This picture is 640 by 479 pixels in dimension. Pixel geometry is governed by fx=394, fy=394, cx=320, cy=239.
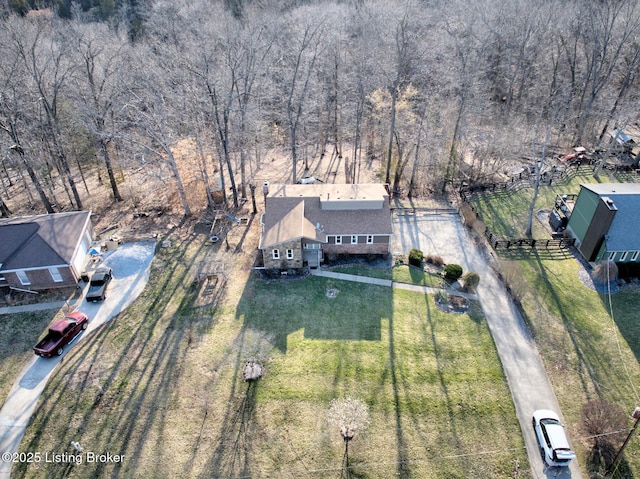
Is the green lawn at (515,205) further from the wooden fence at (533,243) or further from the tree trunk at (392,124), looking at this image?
the tree trunk at (392,124)

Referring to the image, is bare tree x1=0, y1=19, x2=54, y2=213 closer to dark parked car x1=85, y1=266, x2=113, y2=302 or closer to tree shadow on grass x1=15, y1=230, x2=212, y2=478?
dark parked car x1=85, y1=266, x2=113, y2=302

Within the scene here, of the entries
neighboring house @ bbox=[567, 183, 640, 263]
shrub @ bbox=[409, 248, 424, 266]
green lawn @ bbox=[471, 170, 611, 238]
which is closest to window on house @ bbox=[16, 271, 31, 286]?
shrub @ bbox=[409, 248, 424, 266]

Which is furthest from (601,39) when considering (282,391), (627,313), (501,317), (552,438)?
(282,391)

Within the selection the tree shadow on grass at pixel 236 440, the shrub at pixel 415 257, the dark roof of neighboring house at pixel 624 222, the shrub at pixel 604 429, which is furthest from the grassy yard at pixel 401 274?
the dark roof of neighboring house at pixel 624 222

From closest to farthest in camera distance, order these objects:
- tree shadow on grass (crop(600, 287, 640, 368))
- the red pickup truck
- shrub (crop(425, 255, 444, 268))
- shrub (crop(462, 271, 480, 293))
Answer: the red pickup truck → tree shadow on grass (crop(600, 287, 640, 368)) → shrub (crop(462, 271, 480, 293)) → shrub (crop(425, 255, 444, 268))

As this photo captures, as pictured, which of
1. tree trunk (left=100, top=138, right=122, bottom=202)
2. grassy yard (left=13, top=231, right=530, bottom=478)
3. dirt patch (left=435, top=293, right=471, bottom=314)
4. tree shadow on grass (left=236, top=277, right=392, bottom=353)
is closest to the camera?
grassy yard (left=13, top=231, right=530, bottom=478)

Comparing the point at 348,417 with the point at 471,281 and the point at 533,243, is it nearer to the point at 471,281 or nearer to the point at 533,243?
the point at 471,281

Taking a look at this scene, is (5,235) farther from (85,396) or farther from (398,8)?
(398,8)

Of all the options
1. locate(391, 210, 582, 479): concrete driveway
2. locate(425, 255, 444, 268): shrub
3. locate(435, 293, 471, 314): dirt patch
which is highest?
locate(425, 255, 444, 268): shrub
